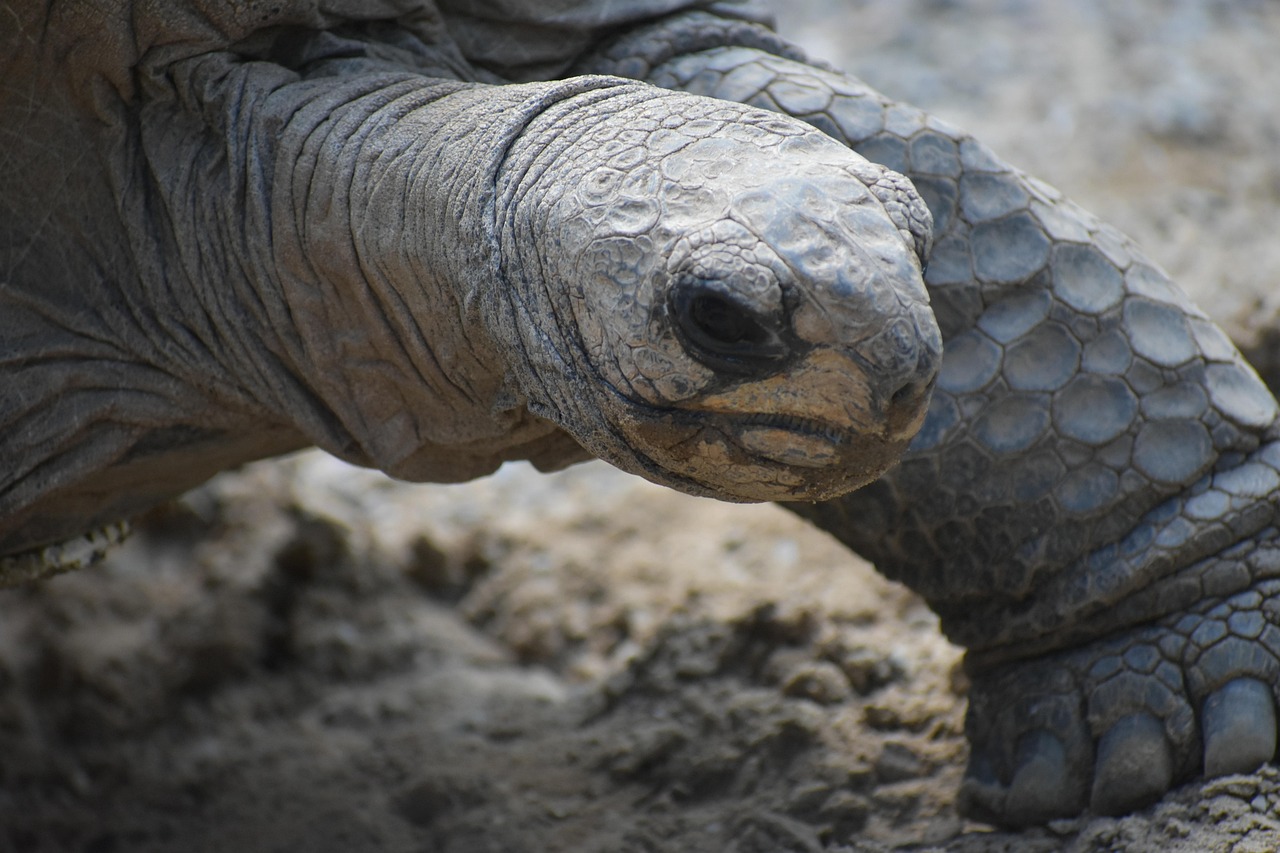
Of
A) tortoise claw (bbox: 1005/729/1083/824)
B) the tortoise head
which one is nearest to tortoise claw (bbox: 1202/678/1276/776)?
tortoise claw (bbox: 1005/729/1083/824)

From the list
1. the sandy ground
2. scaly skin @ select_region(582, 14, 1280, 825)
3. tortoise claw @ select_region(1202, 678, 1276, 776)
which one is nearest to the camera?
tortoise claw @ select_region(1202, 678, 1276, 776)

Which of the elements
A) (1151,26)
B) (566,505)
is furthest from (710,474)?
(1151,26)

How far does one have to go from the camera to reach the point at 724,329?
1.54 metres

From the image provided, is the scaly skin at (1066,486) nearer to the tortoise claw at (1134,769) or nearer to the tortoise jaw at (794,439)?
the tortoise claw at (1134,769)

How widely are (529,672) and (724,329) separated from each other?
2.16 meters

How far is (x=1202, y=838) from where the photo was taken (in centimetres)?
204

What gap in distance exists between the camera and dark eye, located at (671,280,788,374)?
1.51 metres

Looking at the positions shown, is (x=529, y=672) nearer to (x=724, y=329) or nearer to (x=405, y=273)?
(x=405, y=273)

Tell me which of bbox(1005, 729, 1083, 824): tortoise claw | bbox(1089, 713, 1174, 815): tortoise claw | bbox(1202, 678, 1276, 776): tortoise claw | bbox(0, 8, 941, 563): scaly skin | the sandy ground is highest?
bbox(0, 8, 941, 563): scaly skin

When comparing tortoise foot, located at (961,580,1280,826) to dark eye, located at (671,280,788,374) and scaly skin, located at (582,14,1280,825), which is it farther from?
dark eye, located at (671,280,788,374)

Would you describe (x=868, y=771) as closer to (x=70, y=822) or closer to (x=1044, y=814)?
(x=1044, y=814)

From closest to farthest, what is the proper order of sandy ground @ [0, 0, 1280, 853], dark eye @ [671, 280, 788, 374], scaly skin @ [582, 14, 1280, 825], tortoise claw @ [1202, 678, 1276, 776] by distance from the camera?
dark eye @ [671, 280, 788, 374] < tortoise claw @ [1202, 678, 1276, 776] < scaly skin @ [582, 14, 1280, 825] < sandy ground @ [0, 0, 1280, 853]

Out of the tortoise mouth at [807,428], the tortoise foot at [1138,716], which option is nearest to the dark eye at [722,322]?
the tortoise mouth at [807,428]

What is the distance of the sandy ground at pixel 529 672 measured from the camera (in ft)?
8.54
